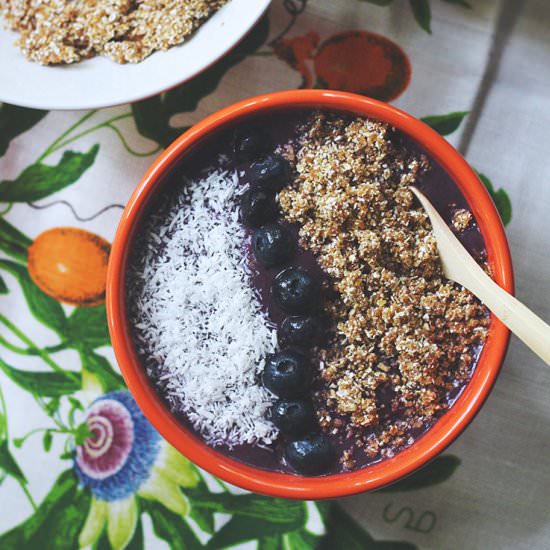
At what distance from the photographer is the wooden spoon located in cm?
71

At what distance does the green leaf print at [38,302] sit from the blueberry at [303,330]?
14.8 inches

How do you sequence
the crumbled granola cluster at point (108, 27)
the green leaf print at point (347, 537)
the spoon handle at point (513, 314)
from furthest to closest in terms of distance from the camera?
the green leaf print at point (347, 537) → the crumbled granola cluster at point (108, 27) → the spoon handle at point (513, 314)

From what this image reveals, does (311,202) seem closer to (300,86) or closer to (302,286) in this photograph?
(302,286)

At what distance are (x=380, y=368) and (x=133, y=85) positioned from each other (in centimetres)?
46

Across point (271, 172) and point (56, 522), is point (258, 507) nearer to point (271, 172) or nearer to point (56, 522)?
point (56, 522)

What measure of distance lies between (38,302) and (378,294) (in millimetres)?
511

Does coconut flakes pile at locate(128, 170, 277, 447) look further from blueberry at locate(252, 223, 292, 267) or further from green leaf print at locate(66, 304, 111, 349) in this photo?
green leaf print at locate(66, 304, 111, 349)

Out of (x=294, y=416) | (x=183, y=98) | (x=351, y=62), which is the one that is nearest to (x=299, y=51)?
(x=351, y=62)

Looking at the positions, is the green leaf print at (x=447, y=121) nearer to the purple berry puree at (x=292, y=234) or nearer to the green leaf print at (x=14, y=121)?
the purple berry puree at (x=292, y=234)

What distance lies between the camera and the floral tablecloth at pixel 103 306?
0.92 metres

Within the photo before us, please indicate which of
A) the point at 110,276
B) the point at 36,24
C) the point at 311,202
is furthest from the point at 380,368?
the point at 36,24

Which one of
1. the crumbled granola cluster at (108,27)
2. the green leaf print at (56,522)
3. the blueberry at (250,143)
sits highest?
the crumbled granola cluster at (108,27)

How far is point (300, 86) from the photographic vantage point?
0.93m

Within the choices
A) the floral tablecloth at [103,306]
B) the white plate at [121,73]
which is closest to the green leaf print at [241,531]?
the floral tablecloth at [103,306]
